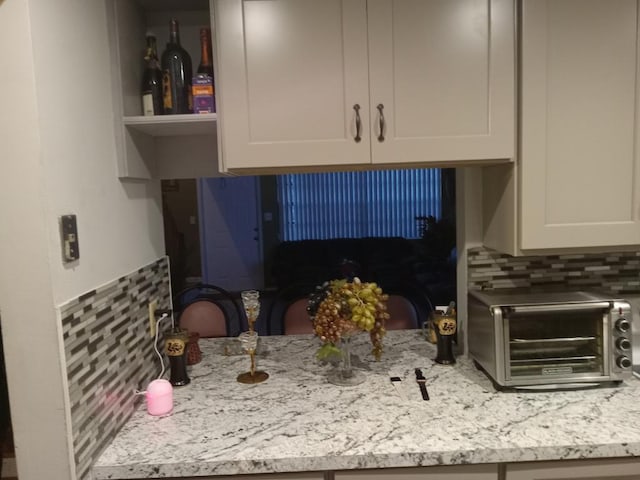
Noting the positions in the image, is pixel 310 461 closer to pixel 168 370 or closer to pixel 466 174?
pixel 168 370

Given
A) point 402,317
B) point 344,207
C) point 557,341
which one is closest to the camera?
point 557,341

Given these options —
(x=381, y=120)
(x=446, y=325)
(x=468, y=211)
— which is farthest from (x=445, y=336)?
(x=381, y=120)

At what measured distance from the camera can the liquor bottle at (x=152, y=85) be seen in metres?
1.56

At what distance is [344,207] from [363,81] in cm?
398

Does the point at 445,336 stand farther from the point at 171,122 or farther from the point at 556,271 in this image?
the point at 171,122

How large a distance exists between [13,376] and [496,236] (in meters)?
1.48

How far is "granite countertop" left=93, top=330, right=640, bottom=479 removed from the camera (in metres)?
1.15

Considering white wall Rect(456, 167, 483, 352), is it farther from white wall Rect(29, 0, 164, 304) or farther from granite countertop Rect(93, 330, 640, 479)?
white wall Rect(29, 0, 164, 304)

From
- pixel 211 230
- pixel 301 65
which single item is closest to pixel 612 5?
pixel 301 65

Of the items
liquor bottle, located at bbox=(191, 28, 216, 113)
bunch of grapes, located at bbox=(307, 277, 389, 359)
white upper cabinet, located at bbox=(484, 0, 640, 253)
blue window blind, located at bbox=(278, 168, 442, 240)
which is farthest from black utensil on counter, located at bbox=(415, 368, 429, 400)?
blue window blind, located at bbox=(278, 168, 442, 240)

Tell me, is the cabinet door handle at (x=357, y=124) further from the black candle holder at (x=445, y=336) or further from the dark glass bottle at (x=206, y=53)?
the black candle holder at (x=445, y=336)

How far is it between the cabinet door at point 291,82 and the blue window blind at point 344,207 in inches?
152

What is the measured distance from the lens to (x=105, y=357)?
1263 millimetres

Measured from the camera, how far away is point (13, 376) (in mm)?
1029
